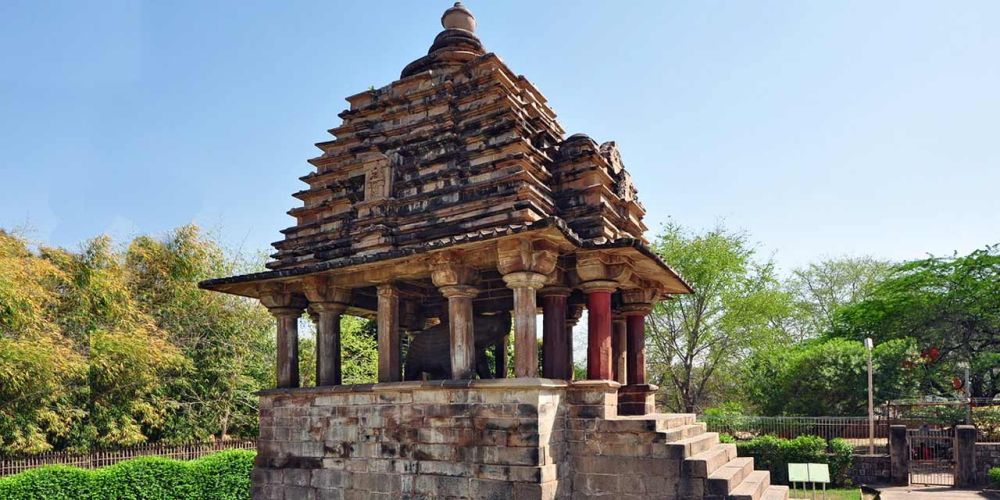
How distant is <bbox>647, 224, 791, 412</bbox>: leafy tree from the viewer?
103ft

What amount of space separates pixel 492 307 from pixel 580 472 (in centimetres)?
322

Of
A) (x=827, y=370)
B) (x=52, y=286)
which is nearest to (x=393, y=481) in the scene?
(x=52, y=286)

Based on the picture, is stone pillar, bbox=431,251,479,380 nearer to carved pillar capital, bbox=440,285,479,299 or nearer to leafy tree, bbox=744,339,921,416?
carved pillar capital, bbox=440,285,479,299

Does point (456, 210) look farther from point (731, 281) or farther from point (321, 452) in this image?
point (731, 281)

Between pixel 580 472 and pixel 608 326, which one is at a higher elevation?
pixel 608 326

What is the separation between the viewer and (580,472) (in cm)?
856

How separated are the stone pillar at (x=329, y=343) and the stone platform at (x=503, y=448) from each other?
0.52 metres

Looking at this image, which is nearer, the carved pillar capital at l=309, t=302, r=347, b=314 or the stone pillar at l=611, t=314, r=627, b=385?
the carved pillar capital at l=309, t=302, r=347, b=314

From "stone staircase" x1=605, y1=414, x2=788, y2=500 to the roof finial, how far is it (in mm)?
7209

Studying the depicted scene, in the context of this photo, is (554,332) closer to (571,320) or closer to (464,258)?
(464,258)

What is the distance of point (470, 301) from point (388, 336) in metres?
1.47

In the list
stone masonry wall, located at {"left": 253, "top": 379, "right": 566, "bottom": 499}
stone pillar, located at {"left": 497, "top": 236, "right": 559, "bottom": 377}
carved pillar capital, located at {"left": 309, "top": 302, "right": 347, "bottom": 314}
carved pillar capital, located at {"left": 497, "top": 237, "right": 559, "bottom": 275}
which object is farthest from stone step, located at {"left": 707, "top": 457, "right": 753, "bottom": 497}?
carved pillar capital, located at {"left": 309, "top": 302, "right": 347, "bottom": 314}

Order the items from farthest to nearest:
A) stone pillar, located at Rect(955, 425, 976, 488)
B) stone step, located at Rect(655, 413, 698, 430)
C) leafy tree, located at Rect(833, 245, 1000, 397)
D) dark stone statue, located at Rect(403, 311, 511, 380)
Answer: leafy tree, located at Rect(833, 245, 1000, 397) → stone pillar, located at Rect(955, 425, 976, 488) → dark stone statue, located at Rect(403, 311, 511, 380) → stone step, located at Rect(655, 413, 698, 430)

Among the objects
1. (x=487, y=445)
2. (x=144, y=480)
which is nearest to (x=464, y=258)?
(x=487, y=445)
